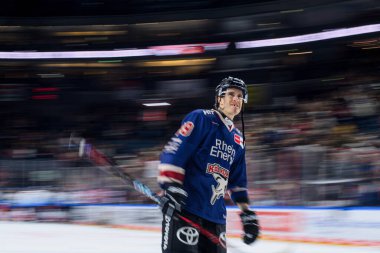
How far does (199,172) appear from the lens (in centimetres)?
292

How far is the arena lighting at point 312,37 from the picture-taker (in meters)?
12.4

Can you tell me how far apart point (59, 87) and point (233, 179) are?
46.2ft

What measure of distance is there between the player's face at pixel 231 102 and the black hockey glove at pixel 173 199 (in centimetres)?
51

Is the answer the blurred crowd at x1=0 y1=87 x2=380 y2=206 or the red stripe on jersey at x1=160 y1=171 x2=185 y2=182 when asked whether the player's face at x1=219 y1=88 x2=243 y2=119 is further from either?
the blurred crowd at x1=0 y1=87 x2=380 y2=206

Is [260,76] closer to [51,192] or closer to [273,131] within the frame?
[273,131]

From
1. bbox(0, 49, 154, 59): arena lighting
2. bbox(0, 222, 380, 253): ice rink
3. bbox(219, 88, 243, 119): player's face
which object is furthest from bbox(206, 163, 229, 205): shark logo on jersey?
bbox(0, 49, 154, 59): arena lighting

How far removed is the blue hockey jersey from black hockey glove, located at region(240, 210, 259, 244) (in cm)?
31

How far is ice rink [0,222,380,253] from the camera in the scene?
20.8 feet

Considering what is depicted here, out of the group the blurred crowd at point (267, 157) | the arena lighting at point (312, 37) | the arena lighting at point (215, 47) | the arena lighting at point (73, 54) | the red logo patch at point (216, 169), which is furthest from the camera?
the arena lighting at point (73, 54)

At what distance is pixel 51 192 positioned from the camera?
34.3 ft

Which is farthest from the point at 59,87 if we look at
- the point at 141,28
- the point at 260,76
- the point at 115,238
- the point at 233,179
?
the point at 233,179

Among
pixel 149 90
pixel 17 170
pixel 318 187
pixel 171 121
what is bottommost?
pixel 318 187

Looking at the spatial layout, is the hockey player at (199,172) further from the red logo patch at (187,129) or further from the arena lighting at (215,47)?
the arena lighting at (215,47)

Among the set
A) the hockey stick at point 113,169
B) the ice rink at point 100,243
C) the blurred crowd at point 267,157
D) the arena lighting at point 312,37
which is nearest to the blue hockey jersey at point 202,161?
the hockey stick at point 113,169
